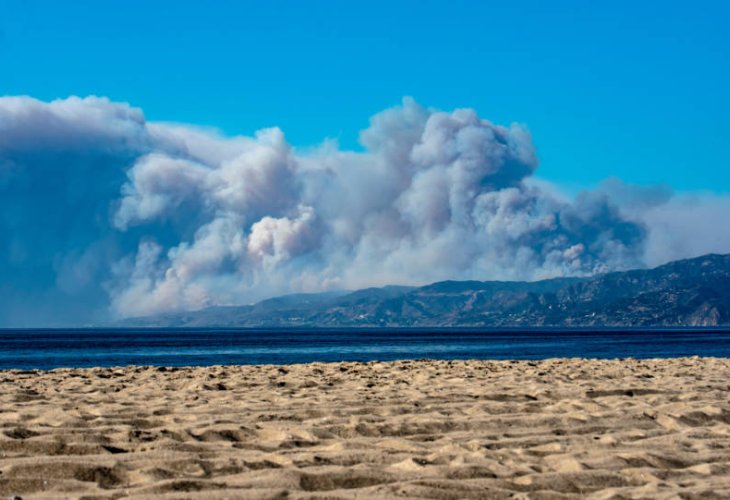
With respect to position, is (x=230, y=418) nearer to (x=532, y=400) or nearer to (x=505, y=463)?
(x=505, y=463)

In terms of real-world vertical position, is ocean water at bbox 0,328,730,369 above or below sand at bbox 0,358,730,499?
below

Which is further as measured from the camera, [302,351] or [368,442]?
[302,351]

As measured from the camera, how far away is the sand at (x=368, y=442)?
7277 millimetres

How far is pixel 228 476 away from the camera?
7.58m

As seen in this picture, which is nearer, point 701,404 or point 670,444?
point 670,444

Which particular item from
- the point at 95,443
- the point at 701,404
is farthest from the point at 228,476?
the point at 701,404

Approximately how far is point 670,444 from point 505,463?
2527 mm

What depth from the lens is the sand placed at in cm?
728

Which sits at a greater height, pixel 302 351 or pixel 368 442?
pixel 368 442

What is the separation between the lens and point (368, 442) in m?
9.33

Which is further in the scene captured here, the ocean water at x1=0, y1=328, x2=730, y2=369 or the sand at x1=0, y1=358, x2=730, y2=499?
the ocean water at x1=0, y1=328, x2=730, y2=369

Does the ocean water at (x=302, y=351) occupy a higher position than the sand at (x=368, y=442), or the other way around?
the sand at (x=368, y=442)

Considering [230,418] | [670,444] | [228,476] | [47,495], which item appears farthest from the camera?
[230,418]

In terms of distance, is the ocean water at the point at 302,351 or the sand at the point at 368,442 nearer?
the sand at the point at 368,442
